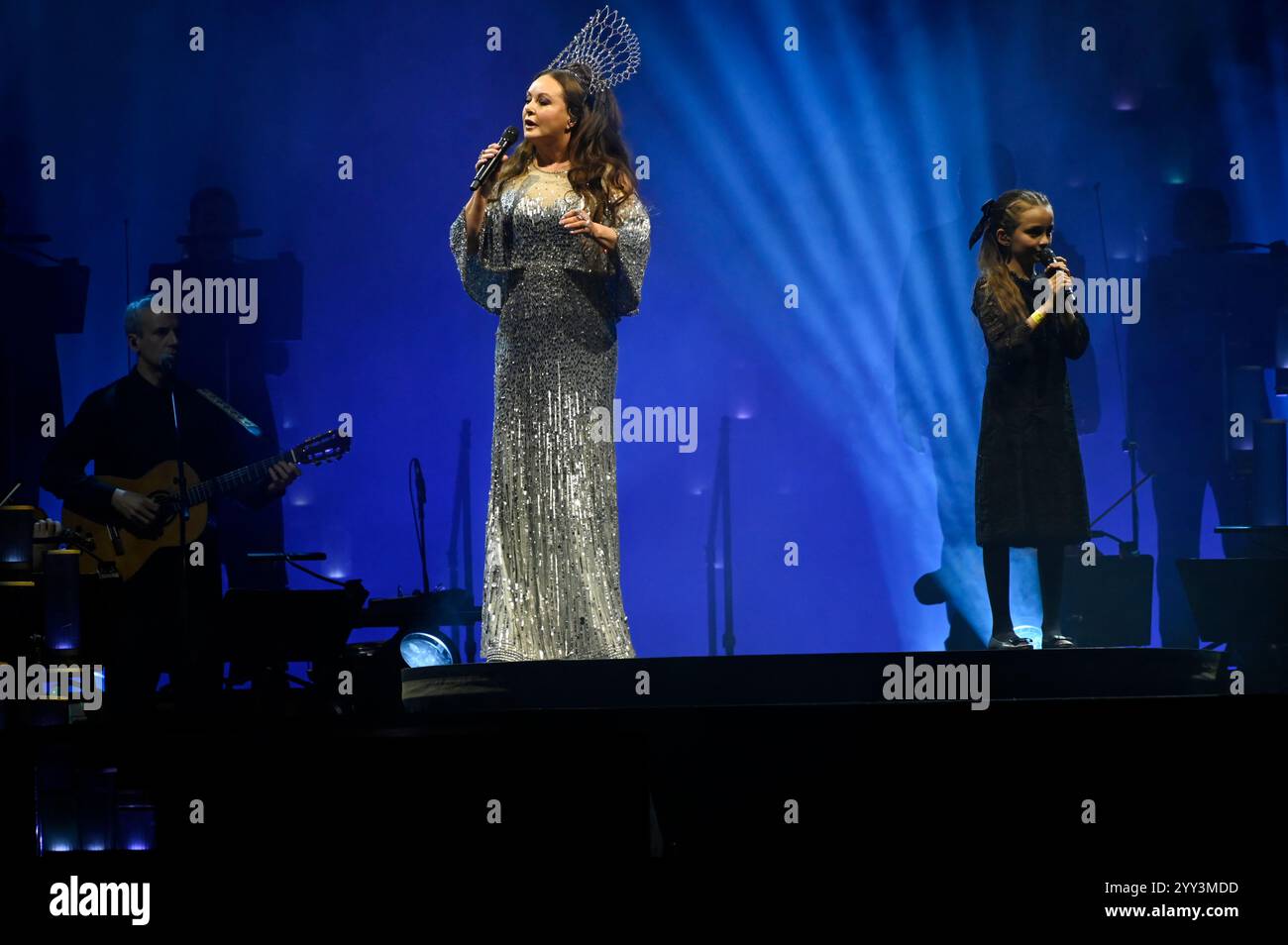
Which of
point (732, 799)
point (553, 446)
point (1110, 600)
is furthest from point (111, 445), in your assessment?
point (1110, 600)

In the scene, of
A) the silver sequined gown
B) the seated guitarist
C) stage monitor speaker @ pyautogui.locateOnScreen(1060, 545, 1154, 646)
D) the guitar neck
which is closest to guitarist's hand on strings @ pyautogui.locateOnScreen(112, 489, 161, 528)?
the seated guitarist

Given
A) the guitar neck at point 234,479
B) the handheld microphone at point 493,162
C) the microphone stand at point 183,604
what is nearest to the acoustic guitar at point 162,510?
the guitar neck at point 234,479

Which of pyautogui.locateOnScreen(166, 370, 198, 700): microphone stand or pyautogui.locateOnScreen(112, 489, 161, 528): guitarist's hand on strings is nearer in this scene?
pyautogui.locateOnScreen(166, 370, 198, 700): microphone stand

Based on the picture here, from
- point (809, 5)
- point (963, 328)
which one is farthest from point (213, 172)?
point (963, 328)

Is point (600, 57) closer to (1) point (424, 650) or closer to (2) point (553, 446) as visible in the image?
(2) point (553, 446)

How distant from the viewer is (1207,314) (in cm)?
627

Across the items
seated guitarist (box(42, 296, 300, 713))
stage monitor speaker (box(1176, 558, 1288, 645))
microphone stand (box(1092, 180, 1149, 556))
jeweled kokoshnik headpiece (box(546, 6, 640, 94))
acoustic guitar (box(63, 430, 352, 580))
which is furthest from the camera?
microphone stand (box(1092, 180, 1149, 556))

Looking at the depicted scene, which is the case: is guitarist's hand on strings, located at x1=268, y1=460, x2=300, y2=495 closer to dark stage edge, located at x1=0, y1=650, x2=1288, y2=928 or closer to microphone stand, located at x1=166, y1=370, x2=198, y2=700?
microphone stand, located at x1=166, y1=370, x2=198, y2=700

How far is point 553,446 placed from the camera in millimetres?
4449

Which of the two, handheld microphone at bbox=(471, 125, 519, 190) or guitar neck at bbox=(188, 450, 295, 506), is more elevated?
handheld microphone at bbox=(471, 125, 519, 190)

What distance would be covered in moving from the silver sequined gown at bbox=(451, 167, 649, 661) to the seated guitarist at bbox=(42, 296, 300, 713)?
4.85ft

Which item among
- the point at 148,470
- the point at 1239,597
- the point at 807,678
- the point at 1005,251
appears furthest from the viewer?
the point at 148,470

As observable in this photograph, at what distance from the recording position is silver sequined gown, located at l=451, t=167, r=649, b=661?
4.41 m

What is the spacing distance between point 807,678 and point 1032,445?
44.2 inches
